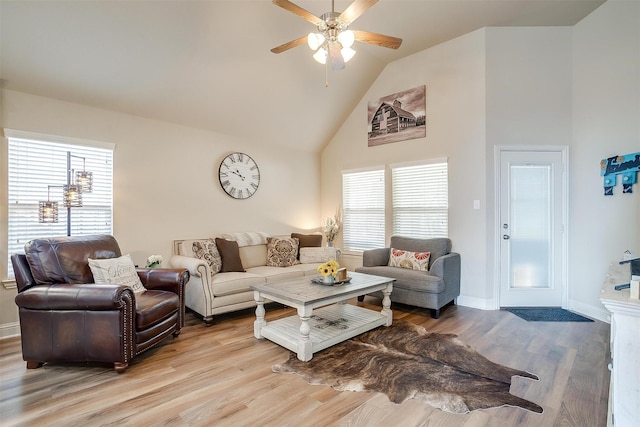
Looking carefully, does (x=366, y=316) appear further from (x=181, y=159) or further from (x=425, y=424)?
(x=181, y=159)

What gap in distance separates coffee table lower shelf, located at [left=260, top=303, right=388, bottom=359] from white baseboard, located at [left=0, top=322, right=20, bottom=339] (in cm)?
251

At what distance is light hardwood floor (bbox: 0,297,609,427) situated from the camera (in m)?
1.90

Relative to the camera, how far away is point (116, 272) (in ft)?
9.86

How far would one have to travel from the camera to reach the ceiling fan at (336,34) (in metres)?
2.36

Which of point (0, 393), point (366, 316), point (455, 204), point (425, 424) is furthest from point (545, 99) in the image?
point (0, 393)

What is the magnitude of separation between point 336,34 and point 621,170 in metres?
3.48

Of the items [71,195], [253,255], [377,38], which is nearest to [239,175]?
[253,255]

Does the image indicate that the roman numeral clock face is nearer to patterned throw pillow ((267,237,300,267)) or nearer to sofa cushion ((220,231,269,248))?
sofa cushion ((220,231,269,248))

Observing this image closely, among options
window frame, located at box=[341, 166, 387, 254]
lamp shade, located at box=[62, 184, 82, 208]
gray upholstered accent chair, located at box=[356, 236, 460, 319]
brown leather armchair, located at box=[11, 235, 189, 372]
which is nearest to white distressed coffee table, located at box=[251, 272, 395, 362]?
gray upholstered accent chair, located at box=[356, 236, 460, 319]

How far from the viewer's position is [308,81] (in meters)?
4.64

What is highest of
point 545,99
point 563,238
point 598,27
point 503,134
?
point 598,27

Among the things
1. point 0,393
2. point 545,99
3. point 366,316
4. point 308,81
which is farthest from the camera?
point 308,81

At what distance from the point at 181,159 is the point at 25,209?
1730 millimetres

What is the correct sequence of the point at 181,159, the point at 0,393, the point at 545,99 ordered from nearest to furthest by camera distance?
the point at 0,393
the point at 545,99
the point at 181,159
